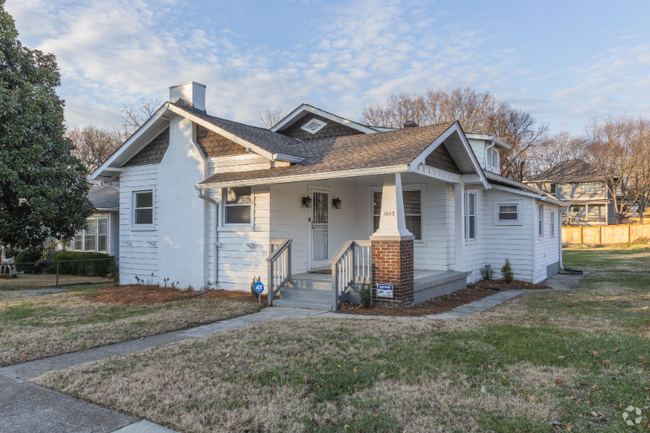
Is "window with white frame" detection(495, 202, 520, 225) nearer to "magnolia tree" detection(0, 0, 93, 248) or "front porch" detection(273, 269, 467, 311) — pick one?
"front porch" detection(273, 269, 467, 311)

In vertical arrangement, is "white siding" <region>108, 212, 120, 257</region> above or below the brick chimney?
below

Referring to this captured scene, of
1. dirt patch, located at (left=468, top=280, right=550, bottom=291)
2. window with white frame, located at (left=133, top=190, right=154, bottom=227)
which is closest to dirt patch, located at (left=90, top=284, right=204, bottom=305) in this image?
window with white frame, located at (left=133, top=190, right=154, bottom=227)

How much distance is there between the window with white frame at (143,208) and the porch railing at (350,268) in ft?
20.9

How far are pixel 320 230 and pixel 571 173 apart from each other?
42171 mm

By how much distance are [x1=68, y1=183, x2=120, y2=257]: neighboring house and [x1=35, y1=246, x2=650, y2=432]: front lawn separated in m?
14.4

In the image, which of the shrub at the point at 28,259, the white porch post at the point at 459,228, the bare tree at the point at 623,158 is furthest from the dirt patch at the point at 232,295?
the bare tree at the point at 623,158

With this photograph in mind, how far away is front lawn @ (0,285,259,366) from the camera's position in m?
6.50

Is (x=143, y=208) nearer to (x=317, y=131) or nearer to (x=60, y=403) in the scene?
(x=317, y=131)

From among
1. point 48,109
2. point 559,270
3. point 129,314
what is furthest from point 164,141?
point 559,270

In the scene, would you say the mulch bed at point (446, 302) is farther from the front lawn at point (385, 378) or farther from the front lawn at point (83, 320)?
the front lawn at point (83, 320)

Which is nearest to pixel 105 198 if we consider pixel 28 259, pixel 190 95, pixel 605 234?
pixel 28 259

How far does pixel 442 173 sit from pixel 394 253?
301 centimetres

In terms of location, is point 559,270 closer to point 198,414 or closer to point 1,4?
point 198,414

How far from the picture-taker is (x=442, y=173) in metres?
11.0
